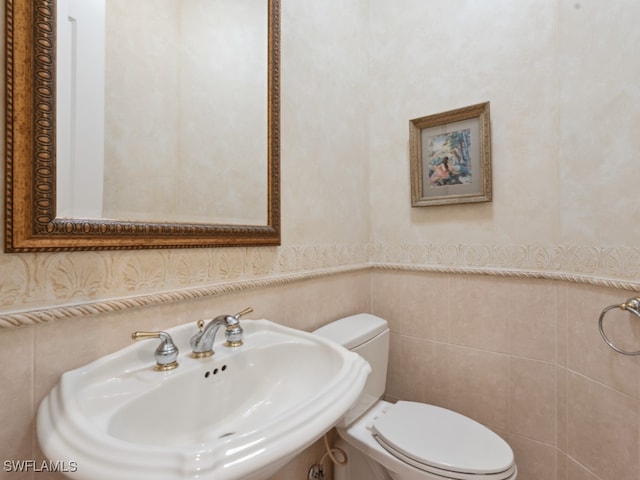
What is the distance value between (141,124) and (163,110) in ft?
0.26

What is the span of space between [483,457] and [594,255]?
31.2 inches

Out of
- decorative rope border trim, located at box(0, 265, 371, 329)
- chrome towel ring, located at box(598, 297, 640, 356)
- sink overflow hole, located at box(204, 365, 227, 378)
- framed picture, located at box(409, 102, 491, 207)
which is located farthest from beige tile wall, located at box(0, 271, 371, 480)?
chrome towel ring, located at box(598, 297, 640, 356)

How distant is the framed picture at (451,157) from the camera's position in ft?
4.41

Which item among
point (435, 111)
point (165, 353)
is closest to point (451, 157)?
point (435, 111)

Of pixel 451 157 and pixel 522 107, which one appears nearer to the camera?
pixel 522 107

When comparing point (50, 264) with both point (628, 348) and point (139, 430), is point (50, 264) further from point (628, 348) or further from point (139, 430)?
point (628, 348)

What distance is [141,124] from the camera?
80 cm

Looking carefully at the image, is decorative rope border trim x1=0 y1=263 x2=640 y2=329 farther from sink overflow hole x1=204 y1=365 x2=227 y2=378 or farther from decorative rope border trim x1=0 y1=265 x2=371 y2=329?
sink overflow hole x1=204 y1=365 x2=227 y2=378

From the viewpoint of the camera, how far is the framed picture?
4.41 ft

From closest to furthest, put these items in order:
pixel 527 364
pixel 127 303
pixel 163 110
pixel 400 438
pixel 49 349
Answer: pixel 49 349 → pixel 127 303 → pixel 163 110 → pixel 400 438 → pixel 527 364

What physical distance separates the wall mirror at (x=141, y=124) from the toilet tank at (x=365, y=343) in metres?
0.49

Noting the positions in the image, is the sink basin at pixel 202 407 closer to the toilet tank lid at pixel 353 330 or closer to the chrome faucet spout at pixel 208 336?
the chrome faucet spout at pixel 208 336

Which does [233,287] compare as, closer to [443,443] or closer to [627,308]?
[443,443]

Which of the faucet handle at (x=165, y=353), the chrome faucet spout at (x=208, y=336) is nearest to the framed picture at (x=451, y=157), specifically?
the chrome faucet spout at (x=208, y=336)
